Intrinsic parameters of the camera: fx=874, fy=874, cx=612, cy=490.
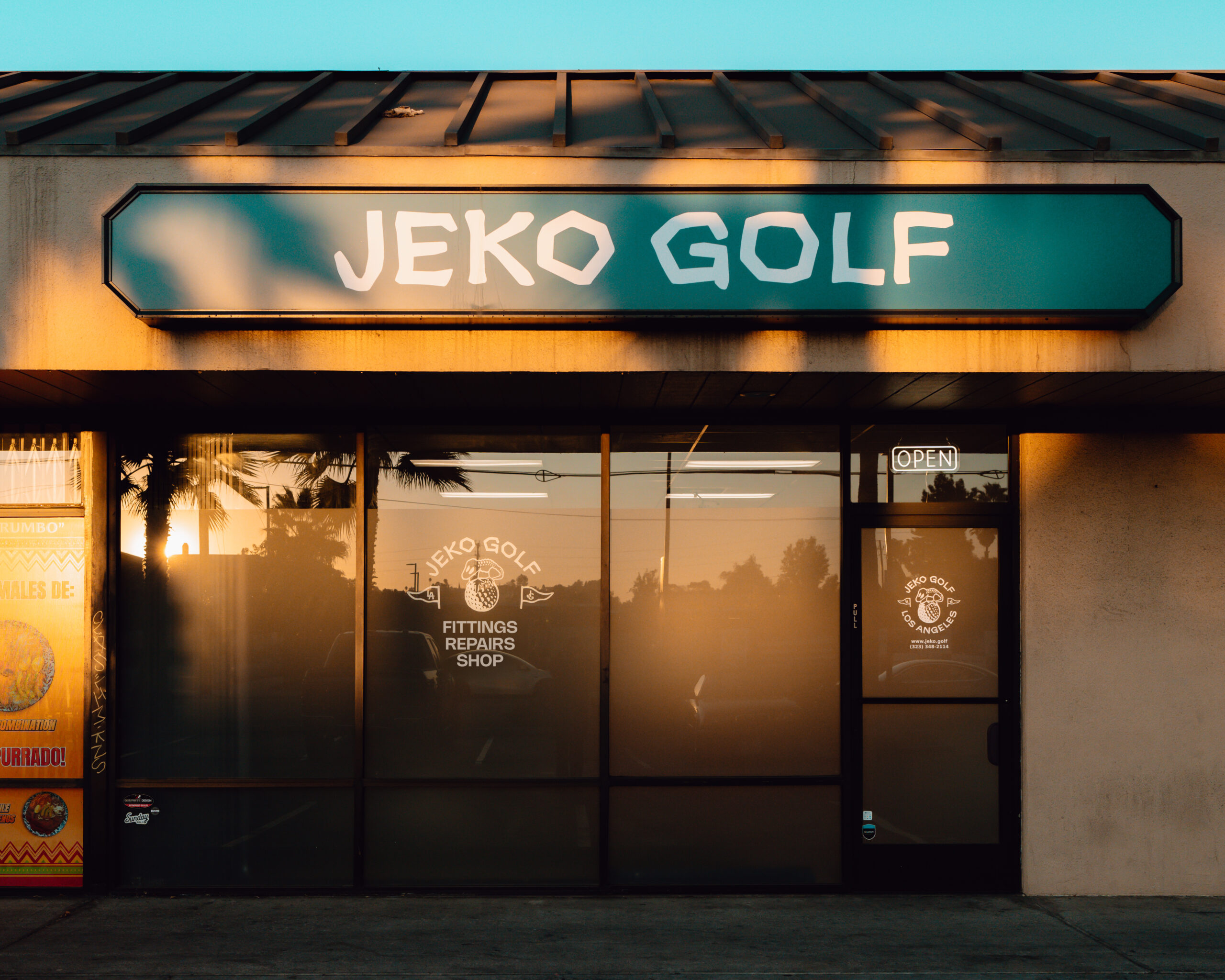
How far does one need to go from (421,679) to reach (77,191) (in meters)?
3.54

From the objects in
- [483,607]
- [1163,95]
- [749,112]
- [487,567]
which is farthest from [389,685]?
[1163,95]

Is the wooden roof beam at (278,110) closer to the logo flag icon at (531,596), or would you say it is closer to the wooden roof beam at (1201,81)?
the logo flag icon at (531,596)

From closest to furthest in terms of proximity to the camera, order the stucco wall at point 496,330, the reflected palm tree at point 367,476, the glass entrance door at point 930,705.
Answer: the stucco wall at point 496,330 → the glass entrance door at point 930,705 → the reflected palm tree at point 367,476

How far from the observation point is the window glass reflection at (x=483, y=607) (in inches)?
232

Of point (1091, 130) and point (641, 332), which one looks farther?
point (1091, 130)

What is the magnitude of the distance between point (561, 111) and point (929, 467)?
3.53 meters

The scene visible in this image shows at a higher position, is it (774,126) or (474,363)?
(774,126)

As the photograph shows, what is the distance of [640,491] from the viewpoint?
238 inches

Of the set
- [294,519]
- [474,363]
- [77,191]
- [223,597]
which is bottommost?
[223,597]

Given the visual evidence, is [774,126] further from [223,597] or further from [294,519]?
[223,597]

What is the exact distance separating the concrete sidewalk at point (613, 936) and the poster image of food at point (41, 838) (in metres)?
0.17

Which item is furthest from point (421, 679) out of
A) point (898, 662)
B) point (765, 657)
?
point (898, 662)

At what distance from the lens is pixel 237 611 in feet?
19.5

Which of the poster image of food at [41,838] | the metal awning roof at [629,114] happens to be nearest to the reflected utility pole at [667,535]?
the metal awning roof at [629,114]
